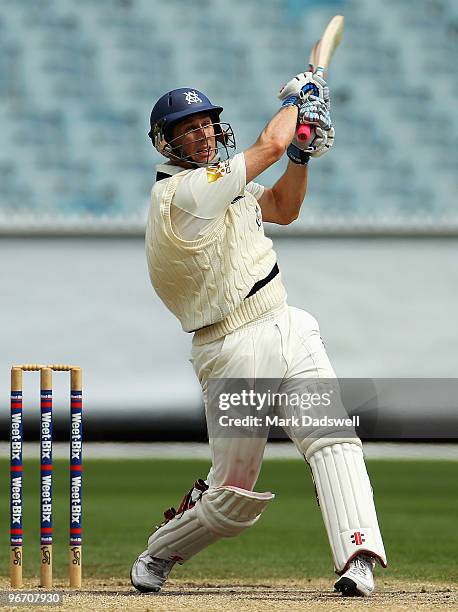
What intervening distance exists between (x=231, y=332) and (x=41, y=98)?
304 inches

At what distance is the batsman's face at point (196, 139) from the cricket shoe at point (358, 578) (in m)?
1.18

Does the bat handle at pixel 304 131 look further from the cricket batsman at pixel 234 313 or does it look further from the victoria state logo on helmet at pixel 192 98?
the victoria state logo on helmet at pixel 192 98

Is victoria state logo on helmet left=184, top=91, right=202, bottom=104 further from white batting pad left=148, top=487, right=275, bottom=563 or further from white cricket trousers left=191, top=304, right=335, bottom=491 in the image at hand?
white batting pad left=148, top=487, right=275, bottom=563

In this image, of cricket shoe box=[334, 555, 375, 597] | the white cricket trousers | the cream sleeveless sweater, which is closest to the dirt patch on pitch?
cricket shoe box=[334, 555, 375, 597]

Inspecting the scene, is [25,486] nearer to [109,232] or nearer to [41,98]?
[109,232]

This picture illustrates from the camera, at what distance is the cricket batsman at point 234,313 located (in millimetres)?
3635

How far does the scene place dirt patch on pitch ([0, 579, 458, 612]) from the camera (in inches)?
135

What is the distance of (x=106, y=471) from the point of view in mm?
8273

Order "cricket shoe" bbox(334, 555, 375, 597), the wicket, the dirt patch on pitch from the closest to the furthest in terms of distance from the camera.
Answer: the dirt patch on pitch < "cricket shoe" bbox(334, 555, 375, 597) < the wicket

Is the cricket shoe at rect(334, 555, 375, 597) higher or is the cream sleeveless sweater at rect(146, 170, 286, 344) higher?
the cream sleeveless sweater at rect(146, 170, 286, 344)

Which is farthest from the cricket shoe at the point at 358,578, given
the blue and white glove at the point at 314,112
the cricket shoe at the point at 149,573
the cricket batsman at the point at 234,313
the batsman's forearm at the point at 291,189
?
the blue and white glove at the point at 314,112

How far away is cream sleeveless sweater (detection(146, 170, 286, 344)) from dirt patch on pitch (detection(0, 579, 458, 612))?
72 cm

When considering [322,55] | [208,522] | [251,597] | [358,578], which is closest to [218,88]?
[322,55]

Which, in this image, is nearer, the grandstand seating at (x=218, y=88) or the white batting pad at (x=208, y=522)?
the white batting pad at (x=208, y=522)
